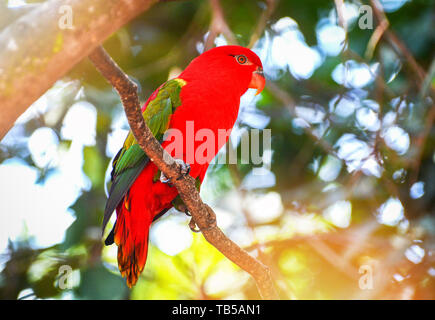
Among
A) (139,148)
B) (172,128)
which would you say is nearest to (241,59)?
(172,128)

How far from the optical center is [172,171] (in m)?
1.39

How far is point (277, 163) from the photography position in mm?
2887

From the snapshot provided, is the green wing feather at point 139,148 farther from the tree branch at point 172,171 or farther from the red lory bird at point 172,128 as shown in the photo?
the tree branch at point 172,171

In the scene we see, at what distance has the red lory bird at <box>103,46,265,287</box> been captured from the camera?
1598mm

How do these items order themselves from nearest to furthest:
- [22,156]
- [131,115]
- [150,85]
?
[131,115] < [22,156] < [150,85]

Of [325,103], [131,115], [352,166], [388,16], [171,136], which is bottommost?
[352,166]

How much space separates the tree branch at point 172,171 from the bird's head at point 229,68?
0.49m

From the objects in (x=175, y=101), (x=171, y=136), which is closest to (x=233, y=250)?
(x=171, y=136)

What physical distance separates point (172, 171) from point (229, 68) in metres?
0.62

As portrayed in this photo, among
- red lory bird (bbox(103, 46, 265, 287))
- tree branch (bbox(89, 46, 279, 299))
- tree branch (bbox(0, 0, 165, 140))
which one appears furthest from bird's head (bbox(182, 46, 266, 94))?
tree branch (bbox(0, 0, 165, 140))

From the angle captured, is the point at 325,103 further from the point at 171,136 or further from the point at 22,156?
the point at 22,156

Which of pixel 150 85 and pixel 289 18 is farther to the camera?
pixel 289 18

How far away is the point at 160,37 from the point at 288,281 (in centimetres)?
170

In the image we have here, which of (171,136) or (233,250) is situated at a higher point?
(171,136)
